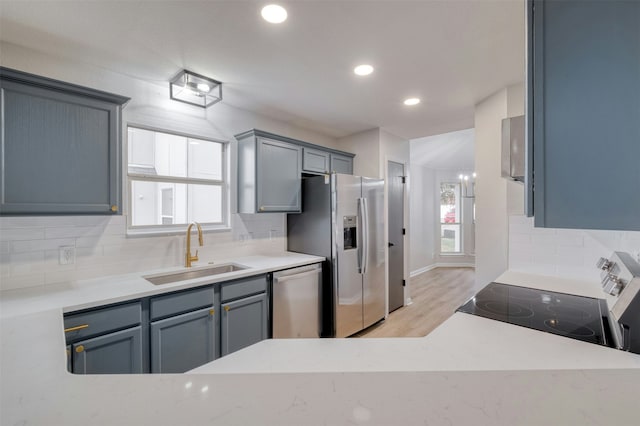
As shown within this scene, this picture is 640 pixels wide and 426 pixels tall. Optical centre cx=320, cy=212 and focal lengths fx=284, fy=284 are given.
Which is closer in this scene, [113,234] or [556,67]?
[556,67]

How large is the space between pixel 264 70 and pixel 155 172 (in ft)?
4.31

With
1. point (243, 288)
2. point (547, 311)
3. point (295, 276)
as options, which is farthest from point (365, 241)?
point (547, 311)

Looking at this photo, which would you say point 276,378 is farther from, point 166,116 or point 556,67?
point 166,116

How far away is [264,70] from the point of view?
2.23 meters

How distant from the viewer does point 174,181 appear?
8.61 feet

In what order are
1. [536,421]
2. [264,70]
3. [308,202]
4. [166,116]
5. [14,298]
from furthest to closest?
[308,202]
[166,116]
[264,70]
[14,298]
[536,421]

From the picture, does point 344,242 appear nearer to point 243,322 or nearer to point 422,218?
point 243,322

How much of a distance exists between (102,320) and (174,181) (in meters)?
1.33

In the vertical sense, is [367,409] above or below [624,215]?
below

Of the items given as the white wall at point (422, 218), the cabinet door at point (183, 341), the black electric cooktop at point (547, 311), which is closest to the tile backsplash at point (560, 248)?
the black electric cooktop at point (547, 311)

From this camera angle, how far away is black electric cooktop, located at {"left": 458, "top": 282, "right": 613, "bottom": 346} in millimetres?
1136

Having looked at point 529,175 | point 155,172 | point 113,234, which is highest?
point 155,172

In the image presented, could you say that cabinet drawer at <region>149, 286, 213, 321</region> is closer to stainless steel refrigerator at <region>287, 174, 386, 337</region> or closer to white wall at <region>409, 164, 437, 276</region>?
stainless steel refrigerator at <region>287, 174, 386, 337</region>

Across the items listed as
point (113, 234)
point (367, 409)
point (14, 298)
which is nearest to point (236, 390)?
point (367, 409)
